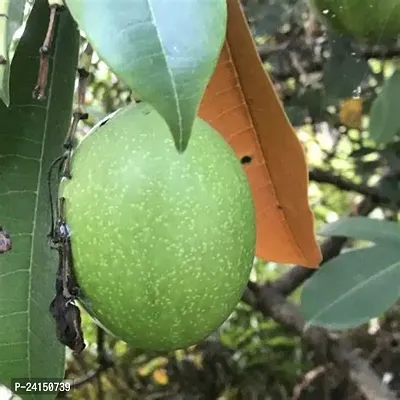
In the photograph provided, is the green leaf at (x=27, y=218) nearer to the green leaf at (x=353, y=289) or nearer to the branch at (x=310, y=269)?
the green leaf at (x=353, y=289)

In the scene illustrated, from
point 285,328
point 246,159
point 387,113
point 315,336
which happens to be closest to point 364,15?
point 246,159

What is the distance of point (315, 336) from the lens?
135cm

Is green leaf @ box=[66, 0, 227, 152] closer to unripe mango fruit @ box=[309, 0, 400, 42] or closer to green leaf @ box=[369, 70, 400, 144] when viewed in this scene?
unripe mango fruit @ box=[309, 0, 400, 42]

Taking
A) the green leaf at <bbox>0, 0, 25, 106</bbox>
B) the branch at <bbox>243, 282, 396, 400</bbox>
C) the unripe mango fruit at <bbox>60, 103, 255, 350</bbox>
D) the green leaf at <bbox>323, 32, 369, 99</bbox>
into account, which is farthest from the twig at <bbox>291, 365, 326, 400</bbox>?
the green leaf at <bbox>0, 0, 25, 106</bbox>

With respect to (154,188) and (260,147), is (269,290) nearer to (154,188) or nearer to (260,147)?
(260,147)

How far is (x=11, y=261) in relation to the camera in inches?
28.7

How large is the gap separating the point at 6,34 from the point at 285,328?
3.64 ft

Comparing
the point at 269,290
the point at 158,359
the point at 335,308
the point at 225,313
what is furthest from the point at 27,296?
the point at 158,359

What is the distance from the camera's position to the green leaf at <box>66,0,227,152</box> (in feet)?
1.46

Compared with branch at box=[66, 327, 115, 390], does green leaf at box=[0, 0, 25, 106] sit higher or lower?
higher

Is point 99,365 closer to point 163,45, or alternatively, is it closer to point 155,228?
point 155,228

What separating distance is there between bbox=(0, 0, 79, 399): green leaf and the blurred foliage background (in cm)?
64

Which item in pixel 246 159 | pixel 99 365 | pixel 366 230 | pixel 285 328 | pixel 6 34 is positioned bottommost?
pixel 99 365

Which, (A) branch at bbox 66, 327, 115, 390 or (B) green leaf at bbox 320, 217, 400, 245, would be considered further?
(A) branch at bbox 66, 327, 115, 390
